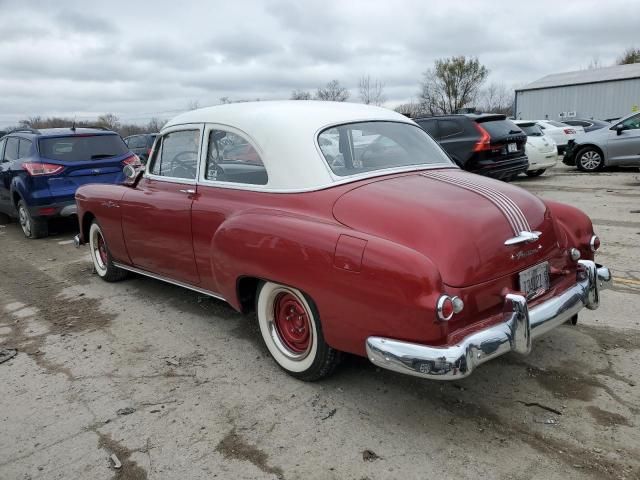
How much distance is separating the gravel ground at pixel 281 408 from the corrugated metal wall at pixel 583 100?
33754 millimetres

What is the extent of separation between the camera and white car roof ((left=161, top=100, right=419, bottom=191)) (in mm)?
3330

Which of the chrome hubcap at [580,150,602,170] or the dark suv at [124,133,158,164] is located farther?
the dark suv at [124,133,158,164]

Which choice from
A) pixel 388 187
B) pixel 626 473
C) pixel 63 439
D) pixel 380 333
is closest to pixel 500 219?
pixel 388 187

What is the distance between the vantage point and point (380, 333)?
8.71 feet

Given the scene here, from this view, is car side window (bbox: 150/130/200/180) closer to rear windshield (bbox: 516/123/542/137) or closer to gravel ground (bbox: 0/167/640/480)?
gravel ground (bbox: 0/167/640/480)

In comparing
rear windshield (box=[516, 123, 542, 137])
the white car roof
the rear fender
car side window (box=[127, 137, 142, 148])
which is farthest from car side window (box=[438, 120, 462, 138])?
car side window (box=[127, 137, 142, 148])

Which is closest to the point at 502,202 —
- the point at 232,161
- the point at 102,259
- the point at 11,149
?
the point at 232,161

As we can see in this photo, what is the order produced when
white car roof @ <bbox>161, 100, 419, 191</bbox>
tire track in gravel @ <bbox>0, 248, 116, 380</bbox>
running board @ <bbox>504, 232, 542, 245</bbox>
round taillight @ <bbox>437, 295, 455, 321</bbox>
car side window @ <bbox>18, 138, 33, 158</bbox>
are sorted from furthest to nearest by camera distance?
1. car side window @ <bbox>18, 138, 33, 158</bbox>
2. tire track in gravel @ <bbox>0, 248, 116, 380</bbox>
3. white car roof @ <bbox>161, 100, 419, 191</bbox>
4. running board @ <bbox>504, 232, 542, 245</bbox>
5. round taillight @ <bbox>437, 295, 455, 321</bbox>

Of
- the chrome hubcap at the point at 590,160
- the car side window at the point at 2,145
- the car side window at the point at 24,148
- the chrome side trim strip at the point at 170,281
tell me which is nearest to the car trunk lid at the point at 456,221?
the chrome side trim strip at the point at 170,281

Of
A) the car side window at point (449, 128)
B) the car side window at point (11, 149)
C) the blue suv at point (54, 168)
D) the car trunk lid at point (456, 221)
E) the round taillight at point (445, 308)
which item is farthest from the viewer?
the car side window at point (449, 128)

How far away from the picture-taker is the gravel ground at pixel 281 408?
2.58m

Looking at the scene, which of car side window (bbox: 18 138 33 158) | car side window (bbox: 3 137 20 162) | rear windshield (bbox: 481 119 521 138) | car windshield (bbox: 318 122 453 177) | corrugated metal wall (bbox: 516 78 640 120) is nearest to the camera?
car windshield (bbox: 318 122 453 177)

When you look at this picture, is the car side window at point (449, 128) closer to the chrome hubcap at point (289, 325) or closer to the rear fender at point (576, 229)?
the rear fender at point (576, 229)

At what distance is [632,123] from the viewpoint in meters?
12.6
